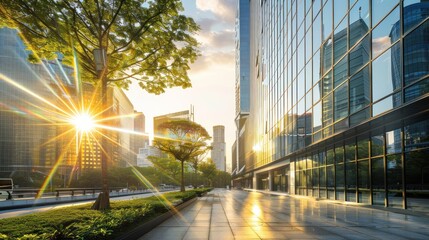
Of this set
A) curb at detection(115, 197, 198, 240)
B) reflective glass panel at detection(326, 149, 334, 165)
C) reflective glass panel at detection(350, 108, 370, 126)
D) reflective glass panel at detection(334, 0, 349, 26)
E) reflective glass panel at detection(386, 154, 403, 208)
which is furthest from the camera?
reflective glass panel at detection(326, 149, 334, 165)

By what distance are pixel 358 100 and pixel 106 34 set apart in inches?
575

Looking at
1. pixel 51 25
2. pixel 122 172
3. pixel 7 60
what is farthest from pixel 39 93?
pixel 51 25

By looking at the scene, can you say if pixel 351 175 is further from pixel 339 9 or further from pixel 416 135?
pixel 339 9

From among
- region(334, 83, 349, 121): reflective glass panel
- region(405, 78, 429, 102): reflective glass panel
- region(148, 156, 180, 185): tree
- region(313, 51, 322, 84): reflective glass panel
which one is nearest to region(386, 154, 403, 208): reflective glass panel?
region(405, 78, 429, 102): reflective glass panel

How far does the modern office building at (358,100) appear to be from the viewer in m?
16.5

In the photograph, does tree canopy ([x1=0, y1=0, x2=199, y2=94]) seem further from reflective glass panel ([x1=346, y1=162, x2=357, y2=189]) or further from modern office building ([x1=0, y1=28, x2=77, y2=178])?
modern office building ([x1=0, y1=28, x2=77, y2=178])

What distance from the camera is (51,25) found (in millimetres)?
14453

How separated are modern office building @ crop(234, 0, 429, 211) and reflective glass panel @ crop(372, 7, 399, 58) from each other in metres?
0.05

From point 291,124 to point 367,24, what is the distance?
18.3 metres

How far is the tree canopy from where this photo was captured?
14.3m

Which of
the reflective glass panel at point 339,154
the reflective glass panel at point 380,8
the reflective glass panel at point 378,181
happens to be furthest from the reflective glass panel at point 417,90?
the reflective glass panel at point 339,154

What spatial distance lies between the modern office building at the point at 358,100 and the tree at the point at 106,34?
9795 millimetres

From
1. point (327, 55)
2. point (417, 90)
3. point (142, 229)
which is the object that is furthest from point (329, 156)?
point (142, 229)

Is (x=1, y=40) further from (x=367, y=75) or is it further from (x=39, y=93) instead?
(x=367, y=75)
